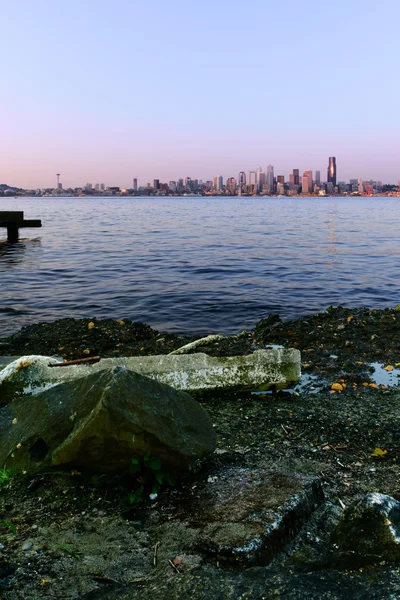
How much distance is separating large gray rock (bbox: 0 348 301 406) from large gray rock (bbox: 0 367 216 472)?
1.55 metres

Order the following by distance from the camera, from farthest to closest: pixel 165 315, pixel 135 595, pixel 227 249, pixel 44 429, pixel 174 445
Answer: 1. pixel 227 249
2. pixel 165 315
3. pixel 44 429
4. pixel 174 445
5. pixel 135 595

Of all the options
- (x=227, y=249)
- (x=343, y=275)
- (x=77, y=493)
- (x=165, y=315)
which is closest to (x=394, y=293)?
(x=343, y=275)

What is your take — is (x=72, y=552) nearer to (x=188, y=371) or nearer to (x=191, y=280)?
(x=188, y=371)

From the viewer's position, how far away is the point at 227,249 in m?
37.2

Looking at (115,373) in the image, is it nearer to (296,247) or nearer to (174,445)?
(174,445)

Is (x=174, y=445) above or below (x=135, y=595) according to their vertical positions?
above

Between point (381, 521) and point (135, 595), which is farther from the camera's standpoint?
point (381, 521)

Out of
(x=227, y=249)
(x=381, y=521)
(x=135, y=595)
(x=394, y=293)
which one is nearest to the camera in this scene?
(x=135, y=595)

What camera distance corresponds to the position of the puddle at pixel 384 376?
27.8 ft

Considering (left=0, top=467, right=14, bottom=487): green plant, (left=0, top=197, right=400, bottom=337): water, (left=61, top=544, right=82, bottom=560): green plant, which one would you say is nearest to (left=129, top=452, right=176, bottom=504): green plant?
(left=61, top=544, right=82, bottom=560): green plant

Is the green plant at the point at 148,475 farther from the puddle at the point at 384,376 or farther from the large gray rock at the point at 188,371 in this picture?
the puddle at the point at 384,376

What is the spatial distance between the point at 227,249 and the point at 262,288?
15.5 metres

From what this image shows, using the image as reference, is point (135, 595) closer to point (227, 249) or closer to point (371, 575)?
point (371, 575)

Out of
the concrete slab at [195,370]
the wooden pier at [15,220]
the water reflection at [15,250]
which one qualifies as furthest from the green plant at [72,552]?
the wooden pier at [15,220]
